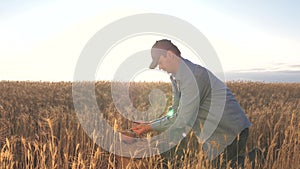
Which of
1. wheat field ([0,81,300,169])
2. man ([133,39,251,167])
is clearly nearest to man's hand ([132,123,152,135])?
man ([133,39,251,167])

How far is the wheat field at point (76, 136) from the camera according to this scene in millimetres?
3314

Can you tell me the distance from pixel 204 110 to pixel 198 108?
0.19 metres

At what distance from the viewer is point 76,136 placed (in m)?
4.45

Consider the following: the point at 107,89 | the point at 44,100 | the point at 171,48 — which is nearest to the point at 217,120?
the point at 171,48

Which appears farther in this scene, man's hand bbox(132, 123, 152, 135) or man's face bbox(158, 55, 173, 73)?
man's face bbox(158, 55, 173, 73)

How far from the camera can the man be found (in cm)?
370

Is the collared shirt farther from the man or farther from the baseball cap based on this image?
the baseball cap

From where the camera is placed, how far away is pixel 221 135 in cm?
400

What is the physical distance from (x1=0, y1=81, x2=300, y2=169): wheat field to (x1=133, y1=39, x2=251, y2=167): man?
285mm

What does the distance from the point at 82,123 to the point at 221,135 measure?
2.01 metres

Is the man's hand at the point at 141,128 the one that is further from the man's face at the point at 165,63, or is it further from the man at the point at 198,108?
the man's face at the point at 165,63

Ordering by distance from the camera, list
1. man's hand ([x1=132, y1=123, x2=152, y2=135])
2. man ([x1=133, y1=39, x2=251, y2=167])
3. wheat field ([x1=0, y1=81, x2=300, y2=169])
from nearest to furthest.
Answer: wheat field ([x1=0, y1=81, x2=300, y2=169]) < man's hand ([x1=132, y1=123, x2=152, y2=135]) < man ([x1=133, y1=39, x2=251, y2=167])

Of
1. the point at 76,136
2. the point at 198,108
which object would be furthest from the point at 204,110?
the point at 76,136

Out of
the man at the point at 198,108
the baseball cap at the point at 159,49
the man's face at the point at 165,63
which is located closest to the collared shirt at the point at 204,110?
the man at the point at 198,108
